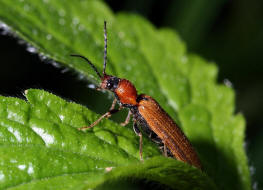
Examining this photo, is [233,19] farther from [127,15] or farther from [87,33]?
[87,33]

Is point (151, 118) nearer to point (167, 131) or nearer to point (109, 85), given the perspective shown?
point (167, 131)

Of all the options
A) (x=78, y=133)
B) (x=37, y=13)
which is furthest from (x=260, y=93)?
(x=78, y=133)

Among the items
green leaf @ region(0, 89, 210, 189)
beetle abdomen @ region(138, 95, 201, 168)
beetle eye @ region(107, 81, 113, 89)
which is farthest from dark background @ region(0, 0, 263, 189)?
green leaf @ region(0, 89, 210, 189)

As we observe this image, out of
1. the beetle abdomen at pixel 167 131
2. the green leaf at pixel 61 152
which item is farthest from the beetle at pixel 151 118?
the green leaf at pixel 61 152

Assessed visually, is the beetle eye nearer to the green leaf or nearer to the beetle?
the beetle

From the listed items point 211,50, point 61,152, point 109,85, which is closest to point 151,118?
point 109,85

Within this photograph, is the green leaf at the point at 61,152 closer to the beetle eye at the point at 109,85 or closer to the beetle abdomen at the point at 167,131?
the beetle abdomen at the point at 167,131
